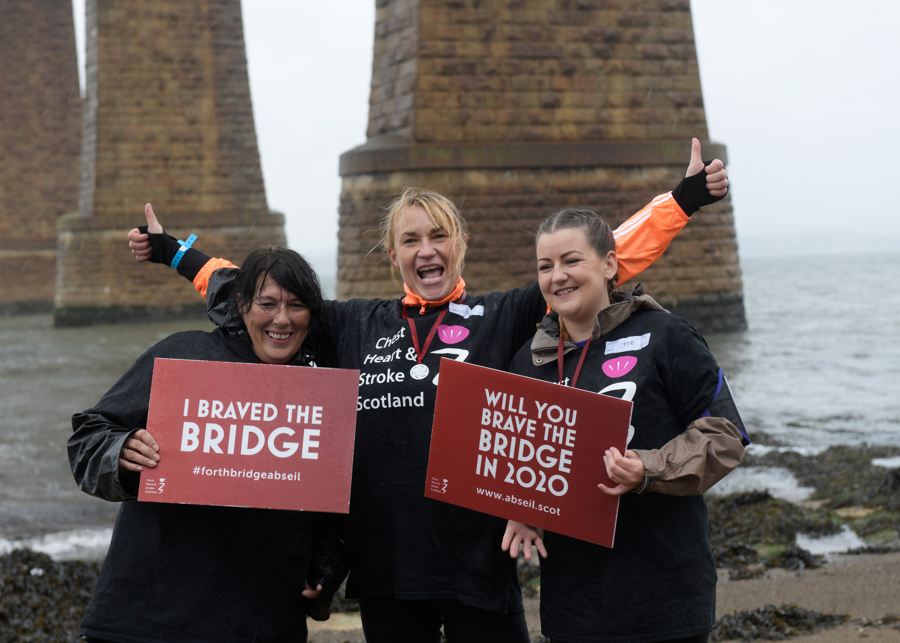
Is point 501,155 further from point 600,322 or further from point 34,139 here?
point 34,139

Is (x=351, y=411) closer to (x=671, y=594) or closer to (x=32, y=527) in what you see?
(x=671, y=594)

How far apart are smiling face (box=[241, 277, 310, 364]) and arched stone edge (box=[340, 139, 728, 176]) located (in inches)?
401

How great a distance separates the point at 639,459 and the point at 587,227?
2.11ft

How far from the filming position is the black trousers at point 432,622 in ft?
8.50

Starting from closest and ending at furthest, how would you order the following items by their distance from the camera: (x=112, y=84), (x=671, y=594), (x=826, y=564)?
1. (x=671, y=594)
2. (x=826, y=564)
3. (x=112, y=84)

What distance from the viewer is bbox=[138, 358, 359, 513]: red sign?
8.00 ft

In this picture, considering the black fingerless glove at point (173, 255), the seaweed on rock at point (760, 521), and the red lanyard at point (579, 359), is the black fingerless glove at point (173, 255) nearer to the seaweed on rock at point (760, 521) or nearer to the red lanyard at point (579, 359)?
the red lanyard at point (579, 359)

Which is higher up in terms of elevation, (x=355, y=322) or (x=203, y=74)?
(x=203, y=74)

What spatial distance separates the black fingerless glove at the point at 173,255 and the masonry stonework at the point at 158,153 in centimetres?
2003

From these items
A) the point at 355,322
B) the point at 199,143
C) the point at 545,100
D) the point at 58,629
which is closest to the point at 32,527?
the point at 58,629

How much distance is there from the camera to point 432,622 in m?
2.68

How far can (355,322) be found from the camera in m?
2.83

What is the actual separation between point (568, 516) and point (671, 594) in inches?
12.1

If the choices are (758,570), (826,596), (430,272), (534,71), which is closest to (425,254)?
(430,272)
